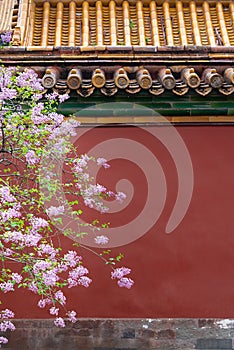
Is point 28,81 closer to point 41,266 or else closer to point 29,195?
point 29,195

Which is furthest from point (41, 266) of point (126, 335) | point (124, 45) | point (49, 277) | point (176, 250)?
point (124, 45)

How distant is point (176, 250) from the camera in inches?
221

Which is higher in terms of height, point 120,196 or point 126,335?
point 120,196

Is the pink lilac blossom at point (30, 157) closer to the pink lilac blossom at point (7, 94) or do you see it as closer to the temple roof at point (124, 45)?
the pink lilac blossom at point (7, 94)

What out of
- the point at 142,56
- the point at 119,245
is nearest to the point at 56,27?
the point at 142,56

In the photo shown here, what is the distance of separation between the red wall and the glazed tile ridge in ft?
7.18

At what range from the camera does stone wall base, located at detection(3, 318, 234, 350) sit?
539 centimetres

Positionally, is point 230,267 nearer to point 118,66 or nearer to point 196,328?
point 196,328

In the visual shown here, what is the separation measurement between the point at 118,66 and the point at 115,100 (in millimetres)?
299

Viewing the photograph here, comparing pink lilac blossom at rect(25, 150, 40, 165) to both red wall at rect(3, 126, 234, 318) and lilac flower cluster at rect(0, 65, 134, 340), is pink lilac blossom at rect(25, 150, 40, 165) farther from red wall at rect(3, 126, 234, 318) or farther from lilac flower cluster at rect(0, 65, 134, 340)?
red wall at rect(3, 126, 234, 318)

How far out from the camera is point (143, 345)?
5379 mm

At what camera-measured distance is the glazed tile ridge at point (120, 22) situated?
7.71 meters

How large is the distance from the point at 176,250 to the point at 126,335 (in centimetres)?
85

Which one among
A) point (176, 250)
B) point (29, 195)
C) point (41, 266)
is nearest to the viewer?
point (41, 266)
